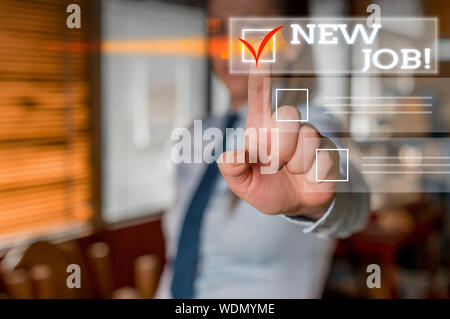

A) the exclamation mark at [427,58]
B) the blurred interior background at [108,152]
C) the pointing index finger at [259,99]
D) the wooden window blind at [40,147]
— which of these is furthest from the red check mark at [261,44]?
the wooden window blind at [40,147]

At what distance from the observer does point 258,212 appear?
0.45 meters

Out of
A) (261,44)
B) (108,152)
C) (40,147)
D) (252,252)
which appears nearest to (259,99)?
(261,44)

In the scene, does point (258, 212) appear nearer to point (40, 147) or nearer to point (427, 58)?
point (427, 58)

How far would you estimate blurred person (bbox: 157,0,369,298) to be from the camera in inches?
13.7

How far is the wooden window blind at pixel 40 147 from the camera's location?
1.25m

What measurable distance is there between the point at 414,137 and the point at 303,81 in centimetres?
12

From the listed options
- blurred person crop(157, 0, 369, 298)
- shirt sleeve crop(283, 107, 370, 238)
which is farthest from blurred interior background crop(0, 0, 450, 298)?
shirt sleeve crop(283, 107, 370, 238)

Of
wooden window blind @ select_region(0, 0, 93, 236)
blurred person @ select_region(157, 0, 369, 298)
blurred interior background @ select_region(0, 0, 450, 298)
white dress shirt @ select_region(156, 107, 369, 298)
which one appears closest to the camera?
blurred person @ select_region(157, 0, 369, 298)

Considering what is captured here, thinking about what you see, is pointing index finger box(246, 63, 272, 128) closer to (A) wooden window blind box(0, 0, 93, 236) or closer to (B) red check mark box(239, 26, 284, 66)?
(B) red check mark box(239, 26, 284, 66)

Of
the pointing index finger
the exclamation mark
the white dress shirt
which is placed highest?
the exclamation mark

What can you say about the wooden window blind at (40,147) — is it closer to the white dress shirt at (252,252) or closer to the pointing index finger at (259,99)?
the white dress shirt at (252,252)
